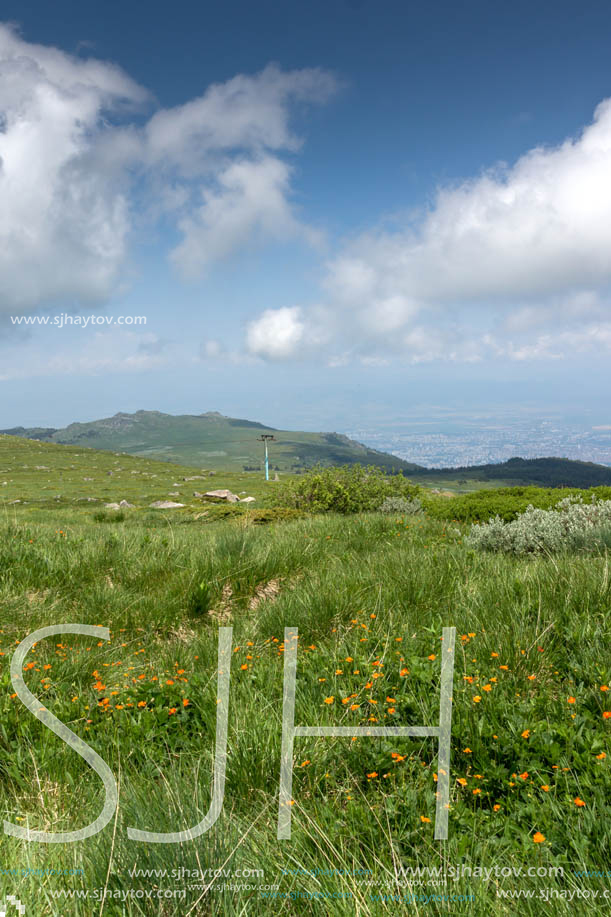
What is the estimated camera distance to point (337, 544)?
Answer: 895 cm

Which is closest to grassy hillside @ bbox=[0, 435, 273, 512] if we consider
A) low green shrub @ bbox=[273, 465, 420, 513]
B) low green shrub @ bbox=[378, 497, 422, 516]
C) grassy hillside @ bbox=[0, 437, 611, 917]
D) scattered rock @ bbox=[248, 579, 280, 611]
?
low green shrub @ bbox=[273, 465, 420, 513]

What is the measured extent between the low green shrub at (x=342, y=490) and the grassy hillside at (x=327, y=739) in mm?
13866

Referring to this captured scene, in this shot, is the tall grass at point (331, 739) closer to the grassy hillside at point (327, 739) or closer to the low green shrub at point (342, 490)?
the grassy hillside at point (327, 739)

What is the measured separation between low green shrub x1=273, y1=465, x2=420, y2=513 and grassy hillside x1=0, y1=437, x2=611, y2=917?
45.5ft

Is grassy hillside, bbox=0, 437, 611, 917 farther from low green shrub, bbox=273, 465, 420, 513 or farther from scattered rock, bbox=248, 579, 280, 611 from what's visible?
low green shrub, bbox=273, 465, 420, 513

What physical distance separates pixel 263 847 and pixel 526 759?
1.61m

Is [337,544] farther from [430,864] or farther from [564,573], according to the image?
[430,864]

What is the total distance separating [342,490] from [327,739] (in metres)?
17.6

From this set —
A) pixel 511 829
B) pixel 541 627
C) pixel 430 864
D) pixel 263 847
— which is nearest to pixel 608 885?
pixel 511 829

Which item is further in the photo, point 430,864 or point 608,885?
point 430,864

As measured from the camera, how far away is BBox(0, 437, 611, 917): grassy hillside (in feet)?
6.54

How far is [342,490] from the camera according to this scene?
808 inches

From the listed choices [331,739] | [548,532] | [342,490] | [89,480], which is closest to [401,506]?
[342,490]

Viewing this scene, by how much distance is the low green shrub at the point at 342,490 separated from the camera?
2048cm
